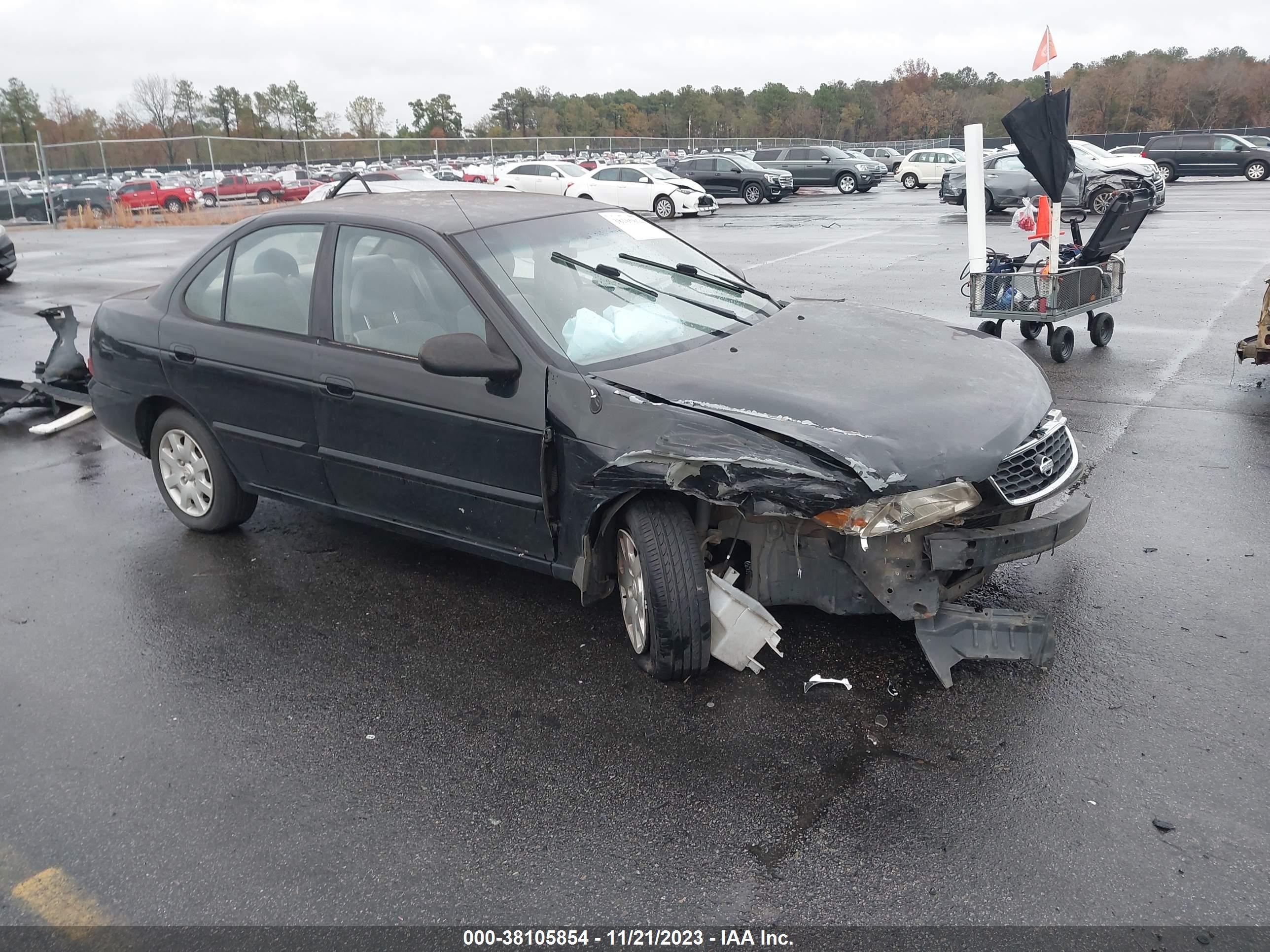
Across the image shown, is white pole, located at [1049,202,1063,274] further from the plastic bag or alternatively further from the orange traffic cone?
the plastic bag

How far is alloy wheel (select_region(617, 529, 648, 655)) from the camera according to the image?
3.72m

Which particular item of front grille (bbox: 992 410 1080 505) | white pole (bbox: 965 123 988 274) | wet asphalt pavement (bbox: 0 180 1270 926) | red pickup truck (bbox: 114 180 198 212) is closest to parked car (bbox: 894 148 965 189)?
red pickup truck (bbox: 114 180 198 212)

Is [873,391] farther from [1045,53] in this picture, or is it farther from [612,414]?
[1045,53]

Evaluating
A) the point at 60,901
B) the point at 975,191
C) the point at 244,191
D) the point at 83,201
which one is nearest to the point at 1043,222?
the point at 975,191

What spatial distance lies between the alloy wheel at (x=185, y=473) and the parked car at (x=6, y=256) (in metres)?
13.2

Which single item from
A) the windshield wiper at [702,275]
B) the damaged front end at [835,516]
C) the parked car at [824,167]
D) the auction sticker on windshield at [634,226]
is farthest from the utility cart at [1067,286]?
the parked car at [824,167]

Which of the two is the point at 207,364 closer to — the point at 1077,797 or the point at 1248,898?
the point at 1077,797

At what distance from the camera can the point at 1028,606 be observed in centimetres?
426

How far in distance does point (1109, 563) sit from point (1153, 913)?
7.74ft

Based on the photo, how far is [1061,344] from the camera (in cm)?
859

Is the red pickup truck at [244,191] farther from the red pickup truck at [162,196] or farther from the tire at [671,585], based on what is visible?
the tire at [671,585]

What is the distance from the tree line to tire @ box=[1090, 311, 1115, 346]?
→ 4152 cm

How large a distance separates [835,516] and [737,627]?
0.64 meters

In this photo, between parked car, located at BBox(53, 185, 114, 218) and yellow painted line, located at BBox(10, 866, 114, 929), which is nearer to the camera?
yellow painted line, located at BBox(10, 866, 114, 929)
